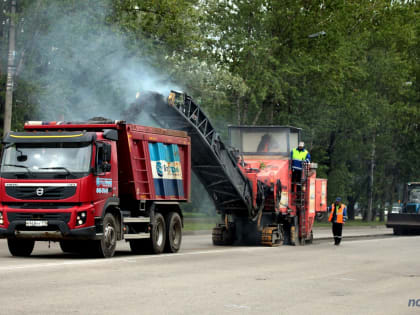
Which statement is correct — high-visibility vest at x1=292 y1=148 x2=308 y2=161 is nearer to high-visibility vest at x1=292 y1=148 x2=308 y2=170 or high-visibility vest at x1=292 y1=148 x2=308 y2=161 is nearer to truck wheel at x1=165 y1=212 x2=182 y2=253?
high-visibility vest at x1=292 y1=148 x2=308 y2=170

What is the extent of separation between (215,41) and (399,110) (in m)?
20.5

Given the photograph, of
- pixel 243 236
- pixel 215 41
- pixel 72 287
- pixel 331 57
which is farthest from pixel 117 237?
pixel 331 57

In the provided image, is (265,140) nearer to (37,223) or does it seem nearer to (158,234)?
(158,234)

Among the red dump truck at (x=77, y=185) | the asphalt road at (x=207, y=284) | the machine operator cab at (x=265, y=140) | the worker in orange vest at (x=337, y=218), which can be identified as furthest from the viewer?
the worker in orange vest at (x=337, y=218)

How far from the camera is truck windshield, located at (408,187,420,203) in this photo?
Answer: 138 ft

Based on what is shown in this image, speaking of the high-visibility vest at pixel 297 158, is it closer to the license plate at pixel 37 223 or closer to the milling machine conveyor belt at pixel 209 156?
the milling machine conveyor belt at pixel 209 156

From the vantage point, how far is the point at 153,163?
20.4 m

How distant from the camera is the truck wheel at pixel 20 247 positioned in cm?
1912

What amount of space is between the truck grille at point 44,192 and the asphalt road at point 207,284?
52.1 inches

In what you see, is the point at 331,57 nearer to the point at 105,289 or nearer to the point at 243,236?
the point at 243,236

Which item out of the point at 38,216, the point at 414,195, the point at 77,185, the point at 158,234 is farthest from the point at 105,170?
the point at 414,195

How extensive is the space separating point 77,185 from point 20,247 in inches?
98.5

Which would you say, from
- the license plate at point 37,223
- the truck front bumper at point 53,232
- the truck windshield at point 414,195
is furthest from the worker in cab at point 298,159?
the truck windshield at point 414,195

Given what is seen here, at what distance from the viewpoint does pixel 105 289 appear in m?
12.7
